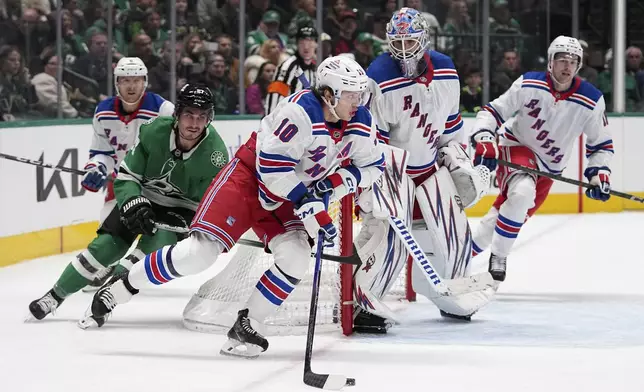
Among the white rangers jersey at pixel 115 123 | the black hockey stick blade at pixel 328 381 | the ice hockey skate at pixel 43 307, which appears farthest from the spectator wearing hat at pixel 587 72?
the black hockey stick blade at pixel 328 381

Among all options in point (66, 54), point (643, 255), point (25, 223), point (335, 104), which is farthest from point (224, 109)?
point (335, 104)

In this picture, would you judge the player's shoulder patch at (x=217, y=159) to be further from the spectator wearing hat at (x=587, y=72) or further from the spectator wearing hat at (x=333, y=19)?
the spectator wearing hat at (x=587, y=72)

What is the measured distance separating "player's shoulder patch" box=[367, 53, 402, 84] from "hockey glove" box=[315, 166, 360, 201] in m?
0.64

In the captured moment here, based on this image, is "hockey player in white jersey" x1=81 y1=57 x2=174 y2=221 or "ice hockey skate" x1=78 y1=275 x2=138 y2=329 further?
"hockey player in white jersey" x1=81 y1=57 x2=174 y2=221

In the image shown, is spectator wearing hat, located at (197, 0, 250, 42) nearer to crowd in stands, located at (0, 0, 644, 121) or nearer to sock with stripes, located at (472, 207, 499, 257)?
crowd in stands, located at (0, 0, 644, 121)

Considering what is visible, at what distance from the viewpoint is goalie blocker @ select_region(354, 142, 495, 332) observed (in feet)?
15.9

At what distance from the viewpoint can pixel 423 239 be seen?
17.0ft

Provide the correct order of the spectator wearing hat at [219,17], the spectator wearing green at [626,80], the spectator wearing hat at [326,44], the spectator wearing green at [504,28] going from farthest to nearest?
the spectator wearing green at [626,80], the spectator wearing green at [504,28], the spectator wearing hat at [326,44], the spectator wearing hat at [219,17]

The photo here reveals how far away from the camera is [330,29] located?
31.2ft

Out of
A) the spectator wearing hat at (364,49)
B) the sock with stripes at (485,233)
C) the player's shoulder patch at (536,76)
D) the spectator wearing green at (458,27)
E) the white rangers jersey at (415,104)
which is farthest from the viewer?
the spectator wearing green at (458,27)

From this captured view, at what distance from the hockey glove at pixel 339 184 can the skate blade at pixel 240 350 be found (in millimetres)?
570

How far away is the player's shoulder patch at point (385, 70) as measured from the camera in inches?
195

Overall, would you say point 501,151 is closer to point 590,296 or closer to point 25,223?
point 590,296

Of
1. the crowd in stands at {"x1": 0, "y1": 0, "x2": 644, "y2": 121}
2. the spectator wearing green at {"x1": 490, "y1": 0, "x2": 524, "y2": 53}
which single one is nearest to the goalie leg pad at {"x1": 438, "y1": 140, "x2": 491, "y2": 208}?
the crowd in stands at {"x1": 0, "y1": 0, "x2": 644, "y2": 121}
